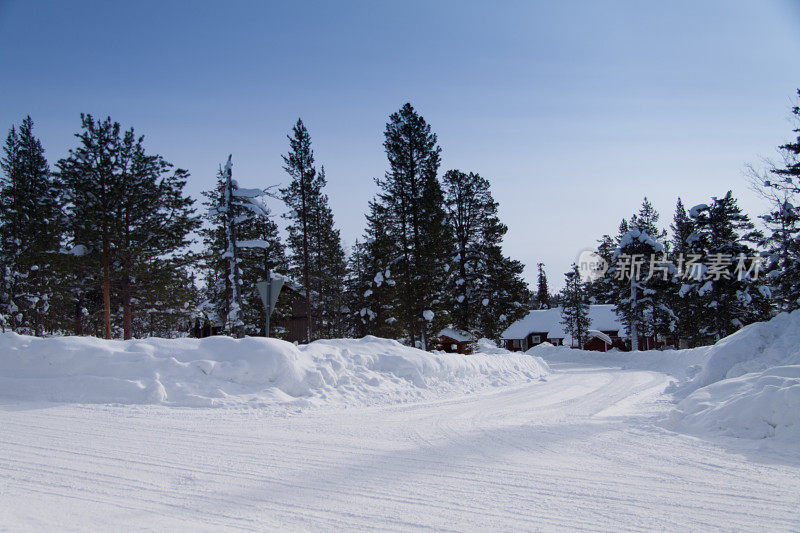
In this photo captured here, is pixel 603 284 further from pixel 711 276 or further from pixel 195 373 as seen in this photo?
pixel 195 373

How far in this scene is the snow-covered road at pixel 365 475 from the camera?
3633mm

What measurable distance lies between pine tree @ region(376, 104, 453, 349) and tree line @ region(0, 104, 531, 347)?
61 millimetres

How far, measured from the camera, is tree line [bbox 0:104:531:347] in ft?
68.4

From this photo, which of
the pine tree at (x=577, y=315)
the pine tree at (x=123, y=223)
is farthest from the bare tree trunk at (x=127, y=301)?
the pine tree at (x=577, y=315)

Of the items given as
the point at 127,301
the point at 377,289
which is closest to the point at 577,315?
the point at 377,289

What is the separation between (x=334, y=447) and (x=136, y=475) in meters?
2.16

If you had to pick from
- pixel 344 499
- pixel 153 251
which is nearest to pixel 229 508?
pixel 344 499

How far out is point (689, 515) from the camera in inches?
146

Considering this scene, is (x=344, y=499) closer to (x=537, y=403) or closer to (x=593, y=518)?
(x=593, y=518)

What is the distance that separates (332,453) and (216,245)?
90.8ft

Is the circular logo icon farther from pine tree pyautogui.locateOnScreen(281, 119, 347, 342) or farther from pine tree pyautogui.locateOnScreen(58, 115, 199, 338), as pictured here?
pine tree pyautogui.locateOnScreen(58, 115, 199, 338)

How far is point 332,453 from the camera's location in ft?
18.5

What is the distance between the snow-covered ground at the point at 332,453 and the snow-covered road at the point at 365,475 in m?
0.02

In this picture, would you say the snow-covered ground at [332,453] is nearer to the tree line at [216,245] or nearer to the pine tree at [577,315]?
the tree line at [216,245]
